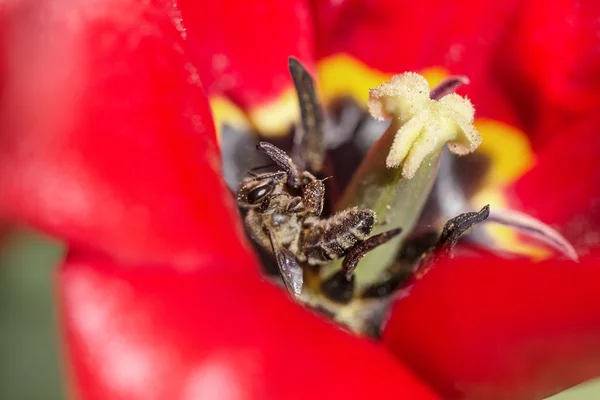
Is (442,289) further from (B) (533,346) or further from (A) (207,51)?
(A) (207,51)

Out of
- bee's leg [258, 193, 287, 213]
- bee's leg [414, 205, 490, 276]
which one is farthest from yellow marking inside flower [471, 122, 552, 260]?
bee's leg [258, 193, 287, 213]

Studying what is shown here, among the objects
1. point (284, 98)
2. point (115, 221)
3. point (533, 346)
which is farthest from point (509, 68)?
point (115, 221)

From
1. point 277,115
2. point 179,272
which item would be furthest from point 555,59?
point 179,272

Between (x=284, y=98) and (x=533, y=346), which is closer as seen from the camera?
(x=533, y=346)

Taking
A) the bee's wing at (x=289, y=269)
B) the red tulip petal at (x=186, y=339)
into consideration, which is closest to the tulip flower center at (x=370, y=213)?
the bee's wing at (x=289, y=269)

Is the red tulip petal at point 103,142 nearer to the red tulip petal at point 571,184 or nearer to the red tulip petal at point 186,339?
the red tulip petal at point 186,339
